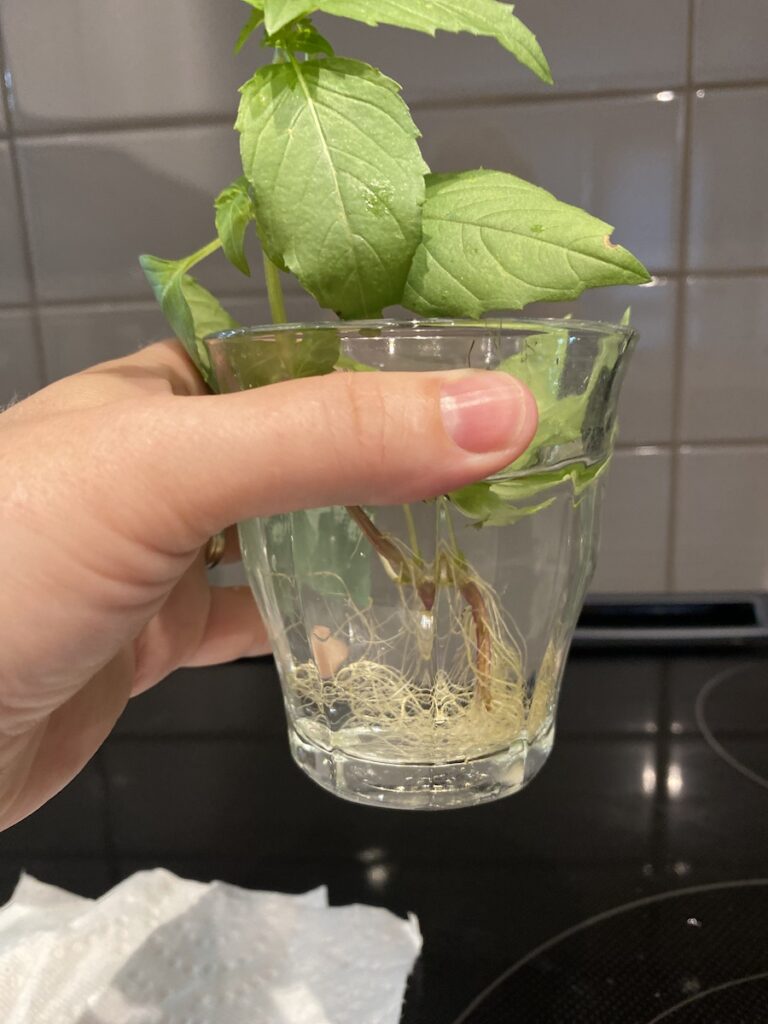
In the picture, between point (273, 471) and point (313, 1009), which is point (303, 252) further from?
point (313, 1009)

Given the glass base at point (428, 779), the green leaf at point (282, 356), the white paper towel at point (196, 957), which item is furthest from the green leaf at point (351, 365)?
the white paper towel at point (196, 957)

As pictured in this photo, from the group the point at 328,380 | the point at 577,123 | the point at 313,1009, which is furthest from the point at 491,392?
the point at 577,123

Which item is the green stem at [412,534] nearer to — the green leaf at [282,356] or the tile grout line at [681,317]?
the green leaf at [282,356]

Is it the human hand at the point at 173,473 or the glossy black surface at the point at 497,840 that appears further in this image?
the glossy black surface at the point at 497,840

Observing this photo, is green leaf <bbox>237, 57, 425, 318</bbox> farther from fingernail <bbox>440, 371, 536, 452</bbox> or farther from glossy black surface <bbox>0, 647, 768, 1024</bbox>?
glossy black surface <bbox>0, 647, 768, 1024</bbox>

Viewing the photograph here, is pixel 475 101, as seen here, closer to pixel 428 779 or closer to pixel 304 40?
pixel 304 40

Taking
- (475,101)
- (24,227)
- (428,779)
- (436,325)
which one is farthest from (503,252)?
(24,227)
